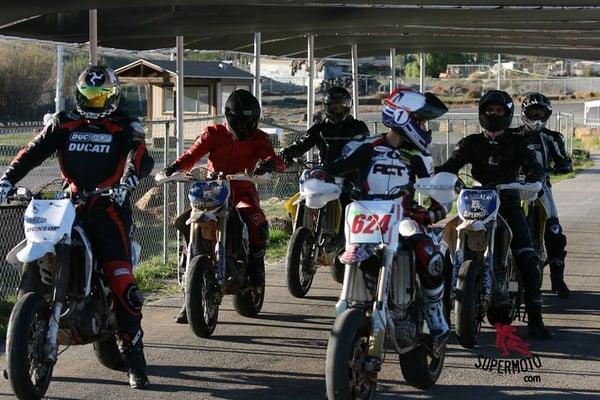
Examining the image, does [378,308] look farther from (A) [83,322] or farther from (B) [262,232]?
(B) [262,232]

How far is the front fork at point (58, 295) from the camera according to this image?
617cm

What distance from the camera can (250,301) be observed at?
9.19 meters

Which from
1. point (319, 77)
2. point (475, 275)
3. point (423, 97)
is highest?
point (319, 77)

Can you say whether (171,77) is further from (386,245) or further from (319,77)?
(386,245)

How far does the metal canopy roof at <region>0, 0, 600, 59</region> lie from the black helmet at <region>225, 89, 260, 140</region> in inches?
46.1

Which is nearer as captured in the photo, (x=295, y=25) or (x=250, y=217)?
(x=250, y=217)

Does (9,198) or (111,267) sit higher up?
(9,198)

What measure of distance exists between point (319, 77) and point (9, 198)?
2166 inches

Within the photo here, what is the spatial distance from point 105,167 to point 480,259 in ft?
9.94

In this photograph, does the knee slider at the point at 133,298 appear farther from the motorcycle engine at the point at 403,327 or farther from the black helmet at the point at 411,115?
the black helmet at the point at 411,115

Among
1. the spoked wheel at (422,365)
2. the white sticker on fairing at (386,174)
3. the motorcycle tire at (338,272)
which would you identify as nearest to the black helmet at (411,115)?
the white sticker on fairing at (386,174)

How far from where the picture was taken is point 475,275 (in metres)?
8.02

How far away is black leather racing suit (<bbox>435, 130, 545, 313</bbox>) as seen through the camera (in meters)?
8.58

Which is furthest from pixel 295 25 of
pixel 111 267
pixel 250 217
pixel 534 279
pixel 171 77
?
pixel 171 77
